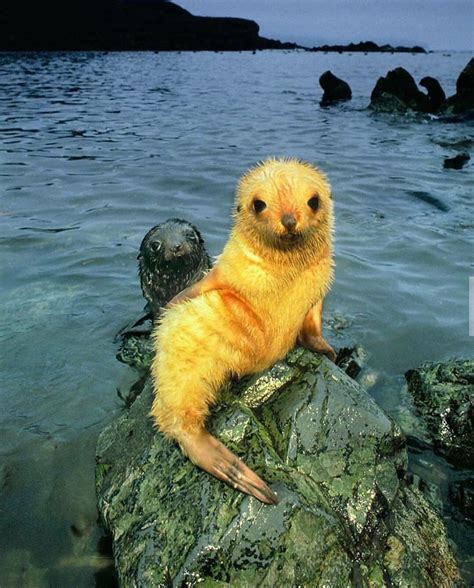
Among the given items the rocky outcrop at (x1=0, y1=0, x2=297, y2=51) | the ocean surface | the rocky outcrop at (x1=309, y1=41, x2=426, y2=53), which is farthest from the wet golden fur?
the rocky outcrop at (x1=309, y1=41, x2=426, y2=53)

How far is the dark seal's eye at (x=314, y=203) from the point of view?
3201 mm

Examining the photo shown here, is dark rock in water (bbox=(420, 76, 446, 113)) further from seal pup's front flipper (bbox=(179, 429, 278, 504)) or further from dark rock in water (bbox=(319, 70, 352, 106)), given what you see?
seal pup's front flipper (bbox=(179, 429, 278, 504))

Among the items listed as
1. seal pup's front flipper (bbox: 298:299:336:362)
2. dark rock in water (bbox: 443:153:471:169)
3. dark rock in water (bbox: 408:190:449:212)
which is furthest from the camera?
dark rock in water (bbox: 443:153:471:169)

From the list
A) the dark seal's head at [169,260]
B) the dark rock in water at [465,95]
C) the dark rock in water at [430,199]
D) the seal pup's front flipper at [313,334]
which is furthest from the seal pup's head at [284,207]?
the dark rock in water at [465,95]

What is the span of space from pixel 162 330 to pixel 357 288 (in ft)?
14.3

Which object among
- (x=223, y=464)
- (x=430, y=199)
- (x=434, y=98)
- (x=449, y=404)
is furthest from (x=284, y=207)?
(x=434, y=98)

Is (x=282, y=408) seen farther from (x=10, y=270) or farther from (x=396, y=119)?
(x=396, y=119)

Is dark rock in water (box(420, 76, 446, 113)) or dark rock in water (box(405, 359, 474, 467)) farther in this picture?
dark rock in water (box(420, 76, 446, 113))

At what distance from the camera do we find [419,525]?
3.42 m

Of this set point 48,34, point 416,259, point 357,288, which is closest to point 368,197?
point 416,259

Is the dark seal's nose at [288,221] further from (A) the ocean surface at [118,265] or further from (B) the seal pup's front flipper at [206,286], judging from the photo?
(A) the ocean surface at [118,265]

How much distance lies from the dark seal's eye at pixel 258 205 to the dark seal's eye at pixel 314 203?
0.24 m

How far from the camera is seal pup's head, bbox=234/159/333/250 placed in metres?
3.11

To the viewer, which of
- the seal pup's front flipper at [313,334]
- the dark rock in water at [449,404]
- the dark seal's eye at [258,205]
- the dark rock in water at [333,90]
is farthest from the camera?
the dark rock in water at [333,90]
